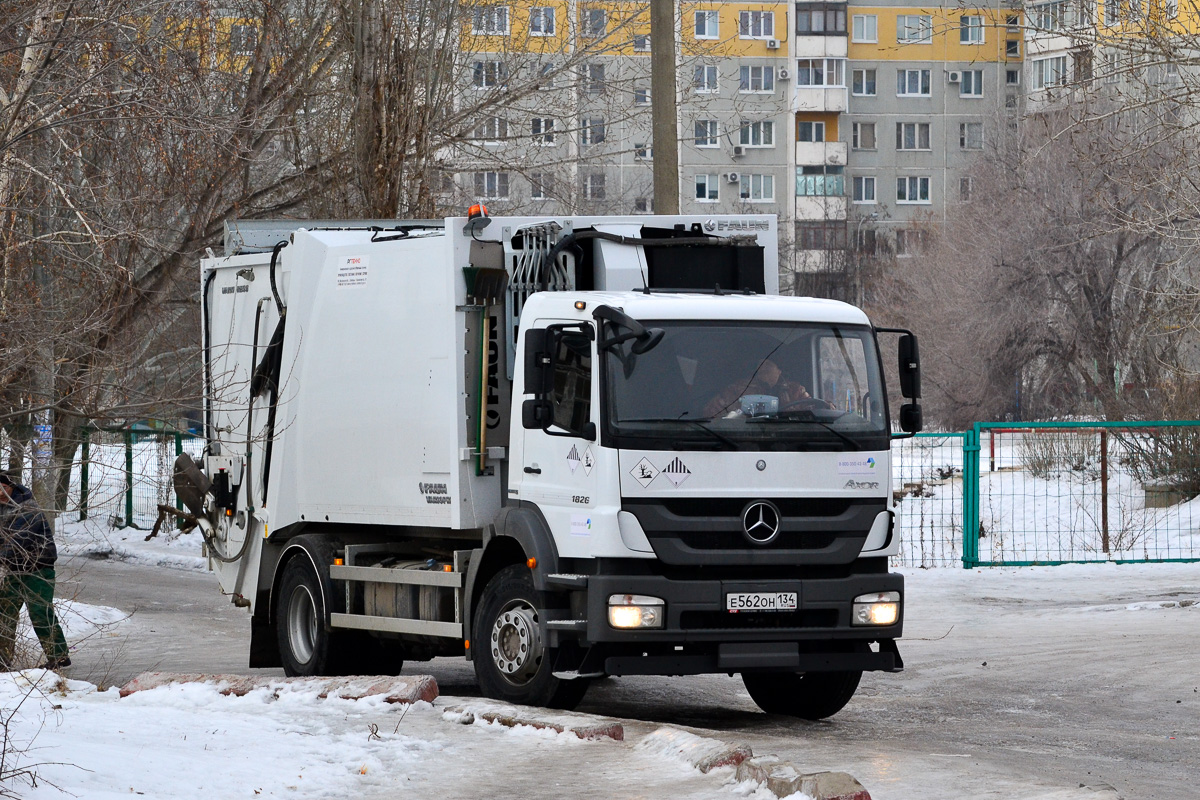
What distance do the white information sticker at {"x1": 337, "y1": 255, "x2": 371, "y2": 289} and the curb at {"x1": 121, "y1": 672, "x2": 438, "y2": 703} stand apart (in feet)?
9.61

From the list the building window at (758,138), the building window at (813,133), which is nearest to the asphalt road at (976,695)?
the building window at (758,138)

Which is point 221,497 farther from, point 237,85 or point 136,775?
point 237,85

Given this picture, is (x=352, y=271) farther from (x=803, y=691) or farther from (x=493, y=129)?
(x=493, y=129)

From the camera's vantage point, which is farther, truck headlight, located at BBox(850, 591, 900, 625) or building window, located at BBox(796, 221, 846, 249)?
building window, located at BBox(796, 221, 846, 249)

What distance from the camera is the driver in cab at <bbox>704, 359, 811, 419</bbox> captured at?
9578 millimetres

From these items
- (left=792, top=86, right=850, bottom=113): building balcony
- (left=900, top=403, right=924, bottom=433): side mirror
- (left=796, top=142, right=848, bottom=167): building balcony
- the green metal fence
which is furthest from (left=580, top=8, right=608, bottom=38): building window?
(left=796, top=142, right=848, bottom=167): building balcony

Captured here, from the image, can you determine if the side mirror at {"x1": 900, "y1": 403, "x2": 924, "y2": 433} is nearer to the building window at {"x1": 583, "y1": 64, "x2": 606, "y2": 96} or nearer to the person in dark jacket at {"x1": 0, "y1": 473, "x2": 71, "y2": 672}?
the person in dark jacket at {"x1": 0, "y1": 473, "x2": 71, "y2": 672}

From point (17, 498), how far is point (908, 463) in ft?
40.0

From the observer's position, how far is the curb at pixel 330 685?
9.38m

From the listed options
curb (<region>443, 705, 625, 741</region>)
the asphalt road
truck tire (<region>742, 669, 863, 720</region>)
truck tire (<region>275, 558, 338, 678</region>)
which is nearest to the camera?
the asphalt road

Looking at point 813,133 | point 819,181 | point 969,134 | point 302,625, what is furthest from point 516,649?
point 969,134

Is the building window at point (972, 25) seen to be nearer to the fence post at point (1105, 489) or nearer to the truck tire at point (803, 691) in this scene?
the fence post at point (1105, 489)

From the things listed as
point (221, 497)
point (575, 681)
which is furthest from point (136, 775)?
point (221, 497)

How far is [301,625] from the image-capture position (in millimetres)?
12234
